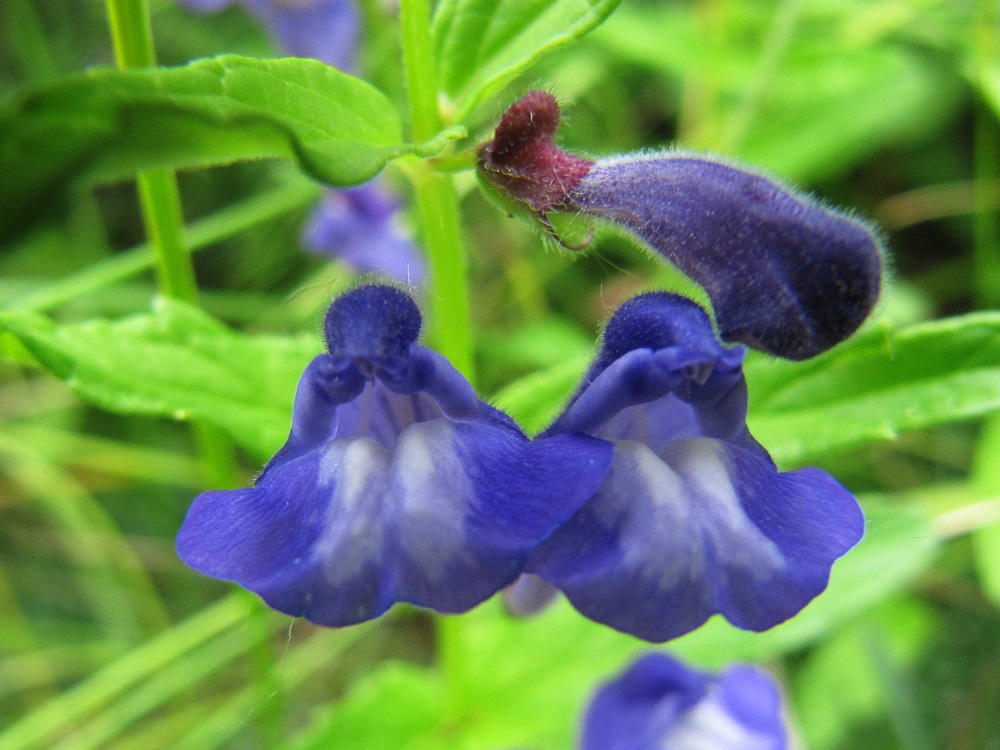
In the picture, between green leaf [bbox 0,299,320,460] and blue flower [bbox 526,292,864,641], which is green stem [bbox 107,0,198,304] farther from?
blue flower [bbox 526,292,864,641]

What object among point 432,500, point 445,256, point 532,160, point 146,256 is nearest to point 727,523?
point 432,500

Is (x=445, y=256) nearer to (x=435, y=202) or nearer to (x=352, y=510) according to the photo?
(x=435, y=202)

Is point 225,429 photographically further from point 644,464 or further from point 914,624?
point 914,624

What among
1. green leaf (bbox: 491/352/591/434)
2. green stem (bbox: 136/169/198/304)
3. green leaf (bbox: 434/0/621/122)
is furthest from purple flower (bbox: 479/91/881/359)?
green stem (bbox: 136/169/198/304)

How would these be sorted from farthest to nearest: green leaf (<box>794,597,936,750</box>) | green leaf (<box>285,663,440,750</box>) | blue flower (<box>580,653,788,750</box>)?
green leaf (<box>794,597,936,750</box>), green leaf (<box>285,663,440,750</box>), blue flower (<box>580,653,788,750</box>)

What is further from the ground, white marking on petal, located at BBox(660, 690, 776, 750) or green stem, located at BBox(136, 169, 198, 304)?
green stem, located at BBox(136, 169, 198, 304)

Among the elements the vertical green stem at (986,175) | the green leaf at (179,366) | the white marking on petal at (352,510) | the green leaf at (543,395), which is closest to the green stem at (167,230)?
the green leaf at (179,366)

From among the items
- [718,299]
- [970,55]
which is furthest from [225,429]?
[970,55]
